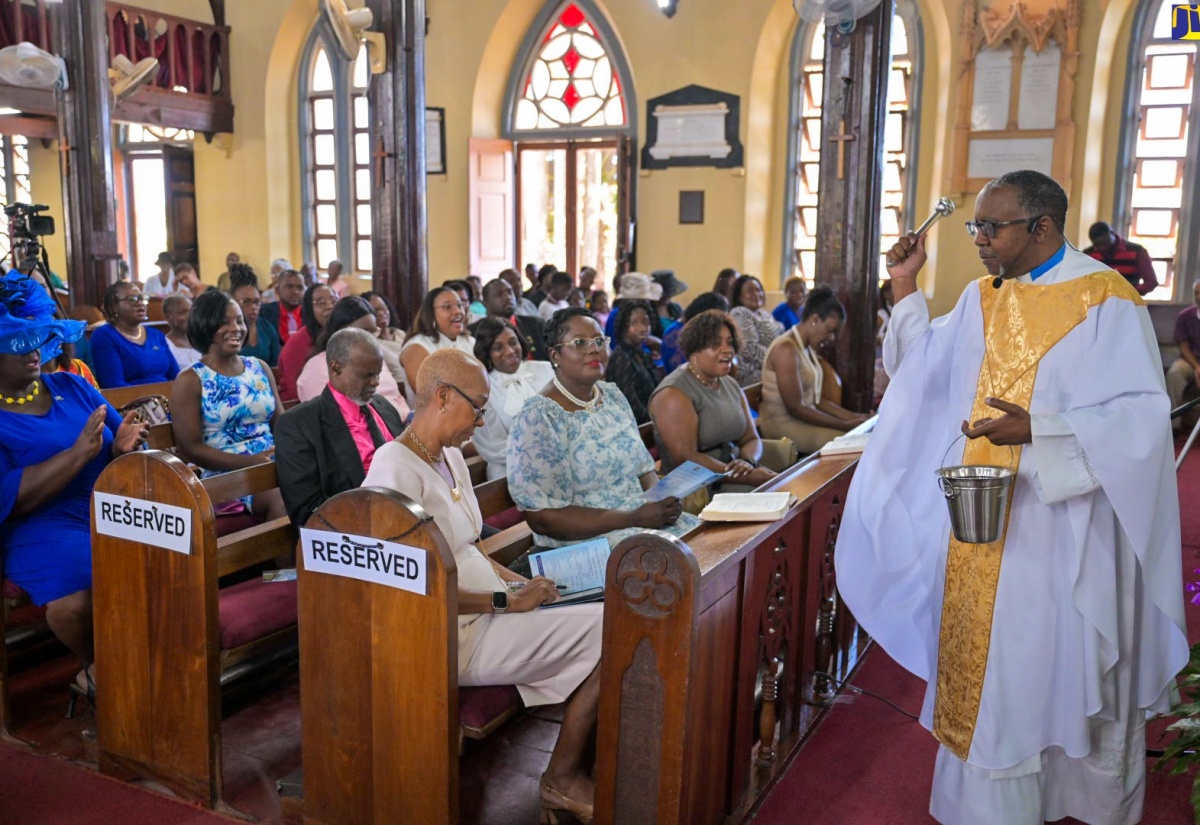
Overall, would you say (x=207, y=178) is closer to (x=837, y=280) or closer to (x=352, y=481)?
(x=837, y=280)

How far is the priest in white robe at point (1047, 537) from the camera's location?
2482 millimetres

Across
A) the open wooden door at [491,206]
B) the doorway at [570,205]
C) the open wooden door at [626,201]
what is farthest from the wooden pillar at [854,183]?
the open wooden door at [491,206]

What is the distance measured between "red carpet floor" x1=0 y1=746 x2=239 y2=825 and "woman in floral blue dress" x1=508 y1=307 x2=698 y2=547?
4.13 feet

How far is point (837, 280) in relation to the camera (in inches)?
237

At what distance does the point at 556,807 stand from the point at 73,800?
4.44 feet

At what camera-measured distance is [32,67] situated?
756cm

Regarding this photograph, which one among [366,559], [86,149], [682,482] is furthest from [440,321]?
[86,149]

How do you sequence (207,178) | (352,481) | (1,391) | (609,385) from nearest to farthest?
(1,391) < (352,481) < (609,385) < (207,178)

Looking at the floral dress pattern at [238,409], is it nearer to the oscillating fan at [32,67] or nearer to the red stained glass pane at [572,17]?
the oscillating fan at [32,67]

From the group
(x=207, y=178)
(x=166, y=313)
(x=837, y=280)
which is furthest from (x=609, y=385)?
(x=207, y=178)

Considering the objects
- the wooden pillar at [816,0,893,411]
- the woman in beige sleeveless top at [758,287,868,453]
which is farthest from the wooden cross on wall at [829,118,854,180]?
the woman in beige sleeveless top at [758,287,868,453]

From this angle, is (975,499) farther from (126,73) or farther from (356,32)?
(126,73)

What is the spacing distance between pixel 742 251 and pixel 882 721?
26.6ft

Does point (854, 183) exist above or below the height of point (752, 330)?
above
